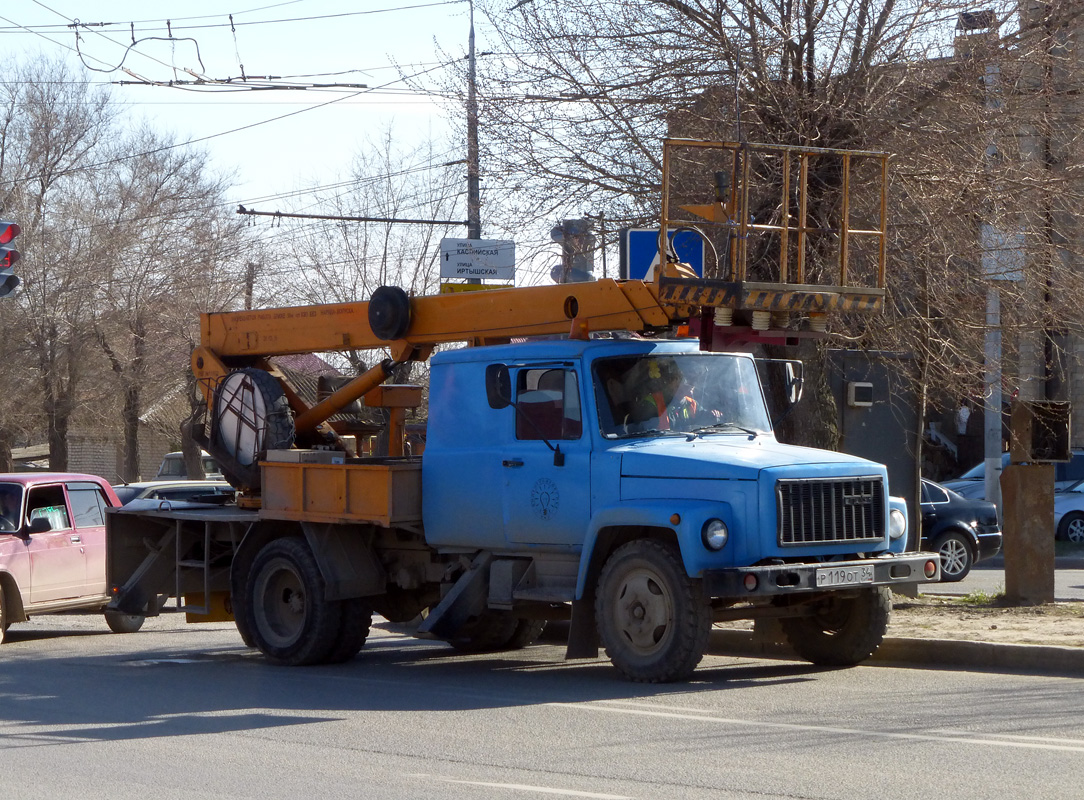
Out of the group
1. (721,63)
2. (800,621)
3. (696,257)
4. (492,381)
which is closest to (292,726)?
(492,381)

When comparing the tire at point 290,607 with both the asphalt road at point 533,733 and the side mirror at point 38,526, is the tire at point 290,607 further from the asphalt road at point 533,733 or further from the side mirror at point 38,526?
the side mirror at point 38,526

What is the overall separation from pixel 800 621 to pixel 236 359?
608cm

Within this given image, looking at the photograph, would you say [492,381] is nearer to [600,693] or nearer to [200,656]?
[600,693]

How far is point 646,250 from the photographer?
11648 millimetres

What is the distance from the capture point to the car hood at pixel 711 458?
29.6 feet

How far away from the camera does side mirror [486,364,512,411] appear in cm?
977

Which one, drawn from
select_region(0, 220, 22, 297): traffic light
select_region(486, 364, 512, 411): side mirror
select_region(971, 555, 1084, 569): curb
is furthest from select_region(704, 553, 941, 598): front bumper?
select_region(971, 555, 1084, 569): curb

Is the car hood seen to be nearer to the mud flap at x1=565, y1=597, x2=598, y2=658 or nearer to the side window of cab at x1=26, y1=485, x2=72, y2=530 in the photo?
the mud flap at x1=565, y1=597, x2=598, y2=658

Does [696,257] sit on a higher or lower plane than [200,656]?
higher

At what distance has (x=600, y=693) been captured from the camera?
9141mm

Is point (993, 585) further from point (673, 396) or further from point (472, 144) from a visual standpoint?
point (673, 396)

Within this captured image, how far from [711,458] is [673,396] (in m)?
0.93

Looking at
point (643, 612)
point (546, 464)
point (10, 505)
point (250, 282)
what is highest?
point (250, 282)

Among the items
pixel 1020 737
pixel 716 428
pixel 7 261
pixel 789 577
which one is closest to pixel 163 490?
pixel 7 261
